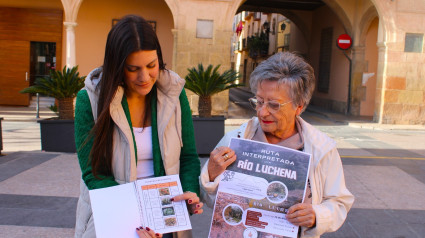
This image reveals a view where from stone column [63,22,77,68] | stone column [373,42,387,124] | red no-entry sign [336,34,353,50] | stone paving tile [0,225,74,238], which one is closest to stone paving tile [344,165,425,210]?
stone paving tile [0,225,74,238]

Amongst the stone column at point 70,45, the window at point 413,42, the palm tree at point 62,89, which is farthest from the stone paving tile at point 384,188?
the stone column at point 70,45

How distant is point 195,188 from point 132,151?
331 millimetres

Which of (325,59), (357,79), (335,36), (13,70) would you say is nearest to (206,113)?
(357,79)

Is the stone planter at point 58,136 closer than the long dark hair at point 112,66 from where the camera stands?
No

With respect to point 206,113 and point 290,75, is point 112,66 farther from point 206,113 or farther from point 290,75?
point 206,113

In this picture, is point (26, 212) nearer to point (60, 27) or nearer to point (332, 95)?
point (60, 27)

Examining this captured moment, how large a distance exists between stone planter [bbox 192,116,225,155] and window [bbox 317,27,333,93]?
1169 centimetres

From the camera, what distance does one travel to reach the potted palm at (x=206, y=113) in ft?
23.1

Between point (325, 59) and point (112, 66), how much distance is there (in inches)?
688

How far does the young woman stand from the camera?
1.74 metres

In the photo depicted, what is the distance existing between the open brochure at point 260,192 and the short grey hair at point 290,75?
255mm

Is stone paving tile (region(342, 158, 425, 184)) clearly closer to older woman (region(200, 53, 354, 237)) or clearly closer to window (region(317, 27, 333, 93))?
older woman (region(200, 53, 354, 237))

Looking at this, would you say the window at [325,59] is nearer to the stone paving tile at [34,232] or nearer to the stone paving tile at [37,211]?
the stone paving tile at [37,211]

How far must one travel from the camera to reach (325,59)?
18219 mm
